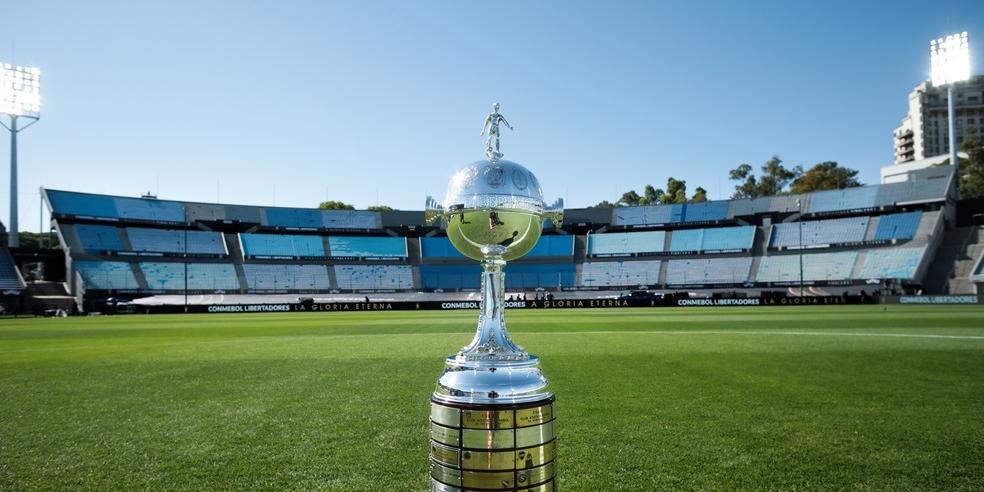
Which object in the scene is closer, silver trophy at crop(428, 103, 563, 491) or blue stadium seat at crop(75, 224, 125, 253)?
silver trophy at crop(428, 103, 563, 491)

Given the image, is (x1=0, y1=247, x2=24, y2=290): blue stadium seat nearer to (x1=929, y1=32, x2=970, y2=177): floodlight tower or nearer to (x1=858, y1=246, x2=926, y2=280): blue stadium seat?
(x1=858, y1=246, x2=926, y2=280): blue stadium seat

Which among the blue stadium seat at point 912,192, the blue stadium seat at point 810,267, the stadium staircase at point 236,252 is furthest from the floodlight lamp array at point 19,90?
the blue stadium seat at point 912,192

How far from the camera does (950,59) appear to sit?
42.2m

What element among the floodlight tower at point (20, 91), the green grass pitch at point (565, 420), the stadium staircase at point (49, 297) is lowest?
the stadium staircase at point (49, 297)

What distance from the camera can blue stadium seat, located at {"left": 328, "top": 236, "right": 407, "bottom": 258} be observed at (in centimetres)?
5525

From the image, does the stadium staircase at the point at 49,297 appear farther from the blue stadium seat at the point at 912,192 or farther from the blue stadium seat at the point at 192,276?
the blue stadium seat at the point at 912,192

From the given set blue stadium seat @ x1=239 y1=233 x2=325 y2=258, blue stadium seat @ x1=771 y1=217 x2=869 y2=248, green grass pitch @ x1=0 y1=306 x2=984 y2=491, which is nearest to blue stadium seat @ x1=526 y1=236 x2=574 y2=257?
blue stadium seat @ x1=771 y1=217 x2=869 y2=248

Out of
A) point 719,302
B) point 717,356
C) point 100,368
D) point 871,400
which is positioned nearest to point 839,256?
point 719,302

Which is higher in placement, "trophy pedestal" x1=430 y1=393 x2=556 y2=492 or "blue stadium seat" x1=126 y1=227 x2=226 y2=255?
"blue stadium seat" x1=126 y1=227 x2=226 y2=255

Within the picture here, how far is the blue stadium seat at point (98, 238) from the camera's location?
44.9 metres

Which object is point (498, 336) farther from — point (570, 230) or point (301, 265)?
point (570, 230)

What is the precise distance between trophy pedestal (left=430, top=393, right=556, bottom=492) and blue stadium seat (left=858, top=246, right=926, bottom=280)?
4871 centimetres

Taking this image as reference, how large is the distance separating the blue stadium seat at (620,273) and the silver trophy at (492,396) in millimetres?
50877

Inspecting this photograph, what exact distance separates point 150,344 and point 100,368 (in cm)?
433
